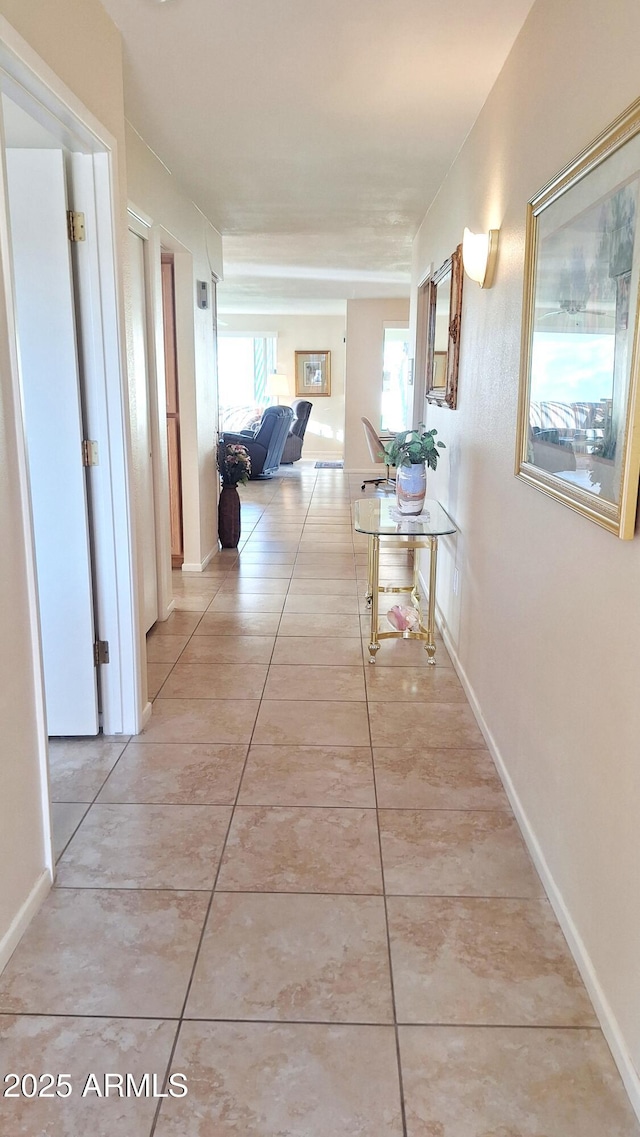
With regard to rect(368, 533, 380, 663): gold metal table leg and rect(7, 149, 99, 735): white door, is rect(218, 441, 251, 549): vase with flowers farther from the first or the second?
rect(7, 149, 99, 735): white door

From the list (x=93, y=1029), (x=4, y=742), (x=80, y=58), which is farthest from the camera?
(x=80, y=58)

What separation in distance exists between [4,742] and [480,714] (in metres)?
1.83

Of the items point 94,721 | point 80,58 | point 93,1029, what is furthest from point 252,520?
point 93,1029

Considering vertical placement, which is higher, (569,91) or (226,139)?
(226,139)

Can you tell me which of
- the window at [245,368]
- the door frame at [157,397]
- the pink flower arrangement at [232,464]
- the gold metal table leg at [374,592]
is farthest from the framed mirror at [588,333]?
the window at [245,368]

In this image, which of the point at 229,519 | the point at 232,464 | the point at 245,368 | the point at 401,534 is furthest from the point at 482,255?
the point at 245,368

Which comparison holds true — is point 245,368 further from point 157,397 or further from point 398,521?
point 398,521

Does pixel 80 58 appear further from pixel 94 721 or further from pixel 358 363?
pixel 358 363

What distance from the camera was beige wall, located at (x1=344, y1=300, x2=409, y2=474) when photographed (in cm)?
1017

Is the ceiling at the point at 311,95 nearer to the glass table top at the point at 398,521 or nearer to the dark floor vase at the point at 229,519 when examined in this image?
the glass table top at the point at 398,521

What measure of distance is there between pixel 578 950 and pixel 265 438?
861 cm

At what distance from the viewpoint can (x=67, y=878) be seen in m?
2.08

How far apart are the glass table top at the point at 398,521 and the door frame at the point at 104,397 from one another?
111 cm

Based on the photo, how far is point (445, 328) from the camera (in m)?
4.22
